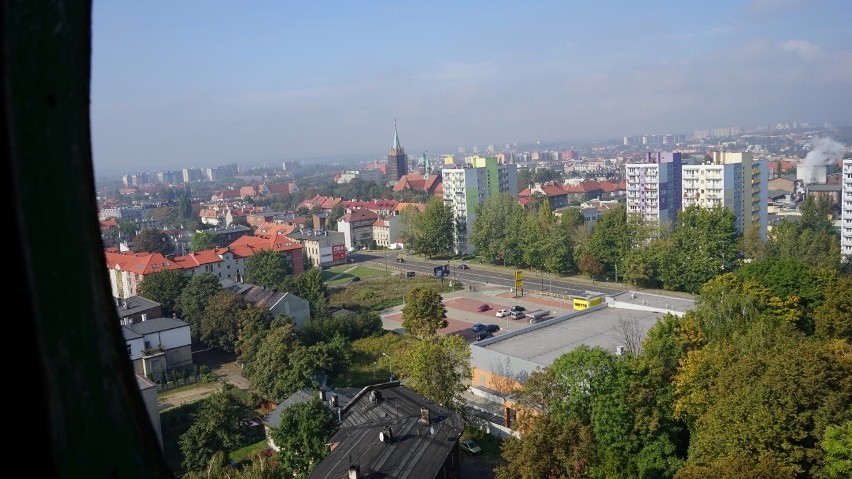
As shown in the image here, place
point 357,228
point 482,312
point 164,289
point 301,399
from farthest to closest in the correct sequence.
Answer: point 357,228 < point 482,312 < point 164,289 < point 301,399

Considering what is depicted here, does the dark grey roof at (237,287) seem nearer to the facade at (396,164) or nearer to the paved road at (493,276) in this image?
the paved road at (493,276)

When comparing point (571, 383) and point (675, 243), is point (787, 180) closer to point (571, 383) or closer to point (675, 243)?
point (675, 243)

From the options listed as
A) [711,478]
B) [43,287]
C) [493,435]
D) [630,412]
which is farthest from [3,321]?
[493,435]

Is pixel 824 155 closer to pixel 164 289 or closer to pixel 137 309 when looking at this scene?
pixel 164 289

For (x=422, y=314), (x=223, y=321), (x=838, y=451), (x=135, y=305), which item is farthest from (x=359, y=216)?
(x=838, y=451)

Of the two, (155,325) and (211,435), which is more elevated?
(155,325)
